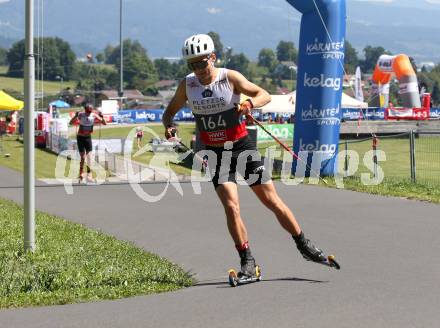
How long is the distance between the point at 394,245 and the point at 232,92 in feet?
10.2

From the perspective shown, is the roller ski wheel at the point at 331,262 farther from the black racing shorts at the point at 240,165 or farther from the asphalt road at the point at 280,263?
the black racing shorts at the point at 240,165

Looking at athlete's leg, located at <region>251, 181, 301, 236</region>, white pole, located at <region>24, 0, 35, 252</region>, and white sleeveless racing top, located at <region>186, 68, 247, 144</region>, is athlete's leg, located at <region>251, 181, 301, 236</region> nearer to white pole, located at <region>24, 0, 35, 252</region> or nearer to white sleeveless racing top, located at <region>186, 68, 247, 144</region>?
white sleeveless racing top, located at <region>186, 68, 247, 144</region>

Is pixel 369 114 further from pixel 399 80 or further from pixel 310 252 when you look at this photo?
pixel 310 252

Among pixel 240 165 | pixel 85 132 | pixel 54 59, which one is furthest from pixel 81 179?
pixel 54 59

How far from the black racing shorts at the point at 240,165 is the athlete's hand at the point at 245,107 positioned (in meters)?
0.32

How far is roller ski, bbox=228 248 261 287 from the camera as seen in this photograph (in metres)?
7.20

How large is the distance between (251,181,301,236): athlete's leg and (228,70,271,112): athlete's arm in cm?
72

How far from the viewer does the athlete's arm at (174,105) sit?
25.3 ft

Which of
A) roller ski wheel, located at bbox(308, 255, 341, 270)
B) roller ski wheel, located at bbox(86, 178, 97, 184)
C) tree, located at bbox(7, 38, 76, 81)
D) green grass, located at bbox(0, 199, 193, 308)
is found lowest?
roller ski wheel, located at bbox(86, 178, 97, 184)

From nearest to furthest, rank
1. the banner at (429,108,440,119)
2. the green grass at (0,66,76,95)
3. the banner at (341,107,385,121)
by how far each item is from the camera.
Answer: the banner at (341,107,385,121), the banner at (429,108,440,119), the green grass at (0,66,76,95)

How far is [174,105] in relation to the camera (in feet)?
26.0

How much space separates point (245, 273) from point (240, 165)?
0.92m

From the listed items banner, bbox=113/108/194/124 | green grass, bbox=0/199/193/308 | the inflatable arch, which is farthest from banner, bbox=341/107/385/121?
green grass, bbox=0/199/193/308

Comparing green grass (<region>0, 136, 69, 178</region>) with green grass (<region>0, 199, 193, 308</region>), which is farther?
green grass (<region>0, 136, 69, 178</region>)
